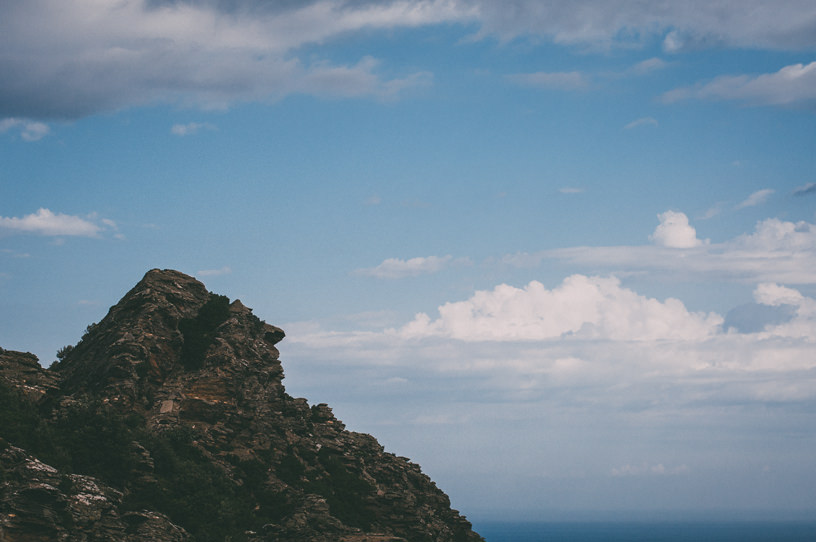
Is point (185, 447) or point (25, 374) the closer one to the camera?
point (185, 447)

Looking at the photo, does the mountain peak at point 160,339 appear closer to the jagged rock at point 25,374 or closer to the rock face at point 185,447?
the rock face at point 185,447

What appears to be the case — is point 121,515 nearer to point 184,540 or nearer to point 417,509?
point 184,540

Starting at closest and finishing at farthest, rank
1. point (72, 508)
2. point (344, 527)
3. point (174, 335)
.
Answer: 1. point (72, 508)
2. point (344, 527)
3. point (174, 335)

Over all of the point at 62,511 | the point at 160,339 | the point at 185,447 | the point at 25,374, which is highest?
the point at 160,339

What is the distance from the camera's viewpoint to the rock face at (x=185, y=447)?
1959 inches

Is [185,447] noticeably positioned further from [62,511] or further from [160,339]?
[62,511]

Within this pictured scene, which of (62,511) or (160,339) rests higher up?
(160,339)

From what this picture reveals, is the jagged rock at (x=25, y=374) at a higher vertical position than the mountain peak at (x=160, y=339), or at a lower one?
lower

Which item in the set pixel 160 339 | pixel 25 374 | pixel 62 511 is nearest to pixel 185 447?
pixel 160 339

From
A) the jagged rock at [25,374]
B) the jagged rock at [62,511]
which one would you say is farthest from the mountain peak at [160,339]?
the jagged rock at [62,511]

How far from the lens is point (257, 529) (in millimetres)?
A: 59906

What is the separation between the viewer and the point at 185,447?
206ft

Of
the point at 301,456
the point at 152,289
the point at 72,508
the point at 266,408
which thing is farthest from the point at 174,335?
the point at 72,508

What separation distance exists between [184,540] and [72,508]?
8035 mm
